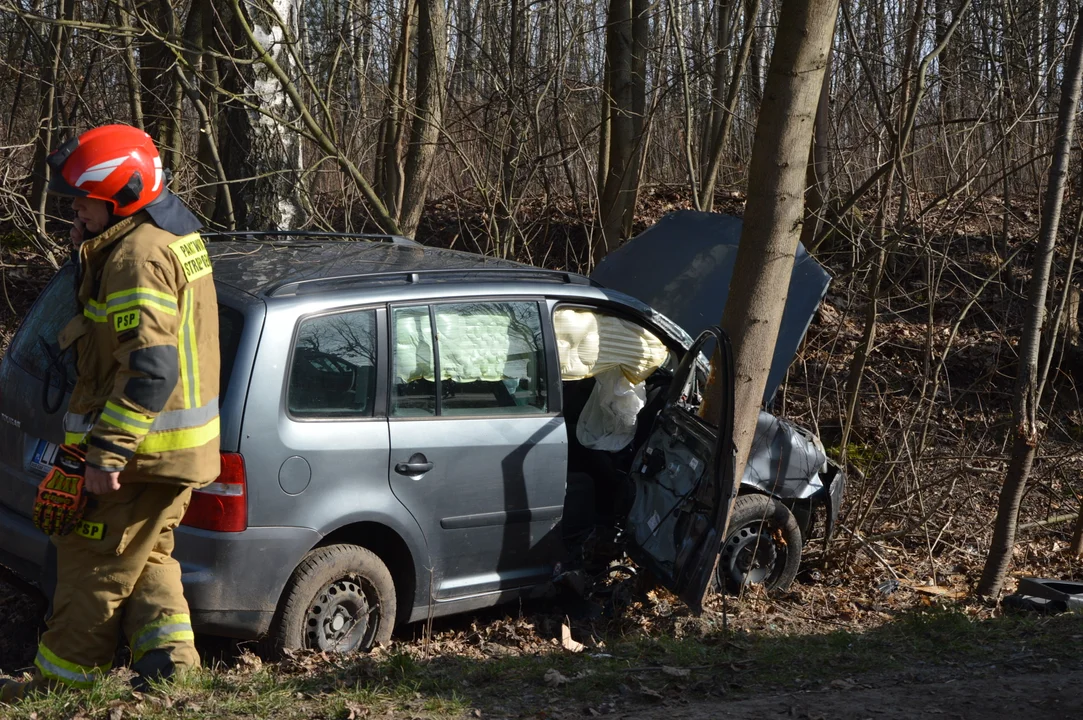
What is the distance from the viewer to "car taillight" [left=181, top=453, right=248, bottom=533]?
12.9ft

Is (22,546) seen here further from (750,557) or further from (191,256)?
(750,557)

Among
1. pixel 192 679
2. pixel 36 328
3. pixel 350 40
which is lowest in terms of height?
pixel 192 679

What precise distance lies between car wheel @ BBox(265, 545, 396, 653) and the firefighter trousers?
0.58 m

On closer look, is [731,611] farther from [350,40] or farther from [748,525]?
[350,40]

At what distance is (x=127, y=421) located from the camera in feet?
11.0

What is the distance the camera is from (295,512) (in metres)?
4.11

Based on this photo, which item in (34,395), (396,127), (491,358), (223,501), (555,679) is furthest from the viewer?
(396,127)

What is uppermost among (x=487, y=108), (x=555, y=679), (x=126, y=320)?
(x=487, y=108)

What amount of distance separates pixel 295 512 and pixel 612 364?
197cm

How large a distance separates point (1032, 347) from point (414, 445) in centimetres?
364

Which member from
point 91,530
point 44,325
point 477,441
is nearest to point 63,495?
point 91,530

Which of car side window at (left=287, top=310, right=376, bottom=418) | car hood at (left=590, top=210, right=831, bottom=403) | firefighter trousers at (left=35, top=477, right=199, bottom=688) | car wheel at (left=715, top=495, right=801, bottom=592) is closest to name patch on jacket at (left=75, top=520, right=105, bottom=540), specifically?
firefighter trousers at (left=35, top=477, right=199, bottom=688)

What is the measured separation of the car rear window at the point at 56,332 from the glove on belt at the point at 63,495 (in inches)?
24.8

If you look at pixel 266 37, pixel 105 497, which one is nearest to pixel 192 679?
pixel 105 497
